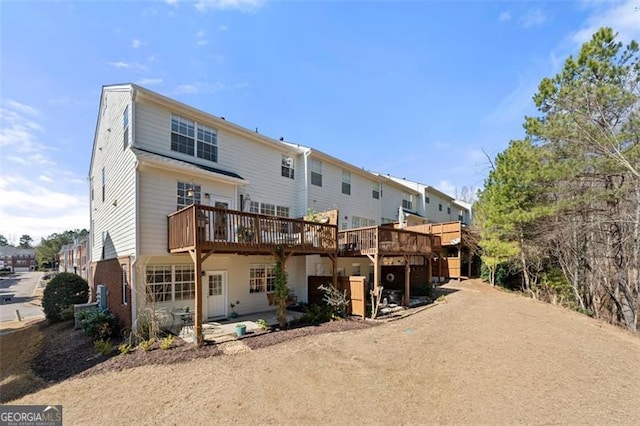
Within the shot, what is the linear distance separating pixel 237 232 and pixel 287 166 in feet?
23.2

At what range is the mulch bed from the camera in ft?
26.3

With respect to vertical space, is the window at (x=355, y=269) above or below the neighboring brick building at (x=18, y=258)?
above

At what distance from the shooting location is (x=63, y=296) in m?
15.6

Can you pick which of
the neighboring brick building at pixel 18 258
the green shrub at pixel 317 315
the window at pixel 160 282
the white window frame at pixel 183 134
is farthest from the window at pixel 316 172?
the neighboring brick building at pixel 18 258

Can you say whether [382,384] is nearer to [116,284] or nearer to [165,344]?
[165,344]

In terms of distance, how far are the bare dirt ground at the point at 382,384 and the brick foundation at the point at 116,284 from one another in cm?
371

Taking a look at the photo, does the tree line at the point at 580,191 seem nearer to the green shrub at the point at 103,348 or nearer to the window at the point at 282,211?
the window at the point at 282,211

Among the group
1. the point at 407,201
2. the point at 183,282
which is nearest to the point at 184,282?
the point at 183,282

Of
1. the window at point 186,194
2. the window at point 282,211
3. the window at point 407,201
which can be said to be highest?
the window at point 407,201

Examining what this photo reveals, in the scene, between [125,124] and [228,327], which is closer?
[228,327]

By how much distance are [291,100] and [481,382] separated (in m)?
15.0

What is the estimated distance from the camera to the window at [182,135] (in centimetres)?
1238

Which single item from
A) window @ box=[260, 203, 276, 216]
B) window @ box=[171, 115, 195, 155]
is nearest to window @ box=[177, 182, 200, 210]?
window @ box=[171, 115, 195, 155]

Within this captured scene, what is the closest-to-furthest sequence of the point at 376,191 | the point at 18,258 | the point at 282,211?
the point at 282,211 < the point at 376,191 < the point at 18,258
